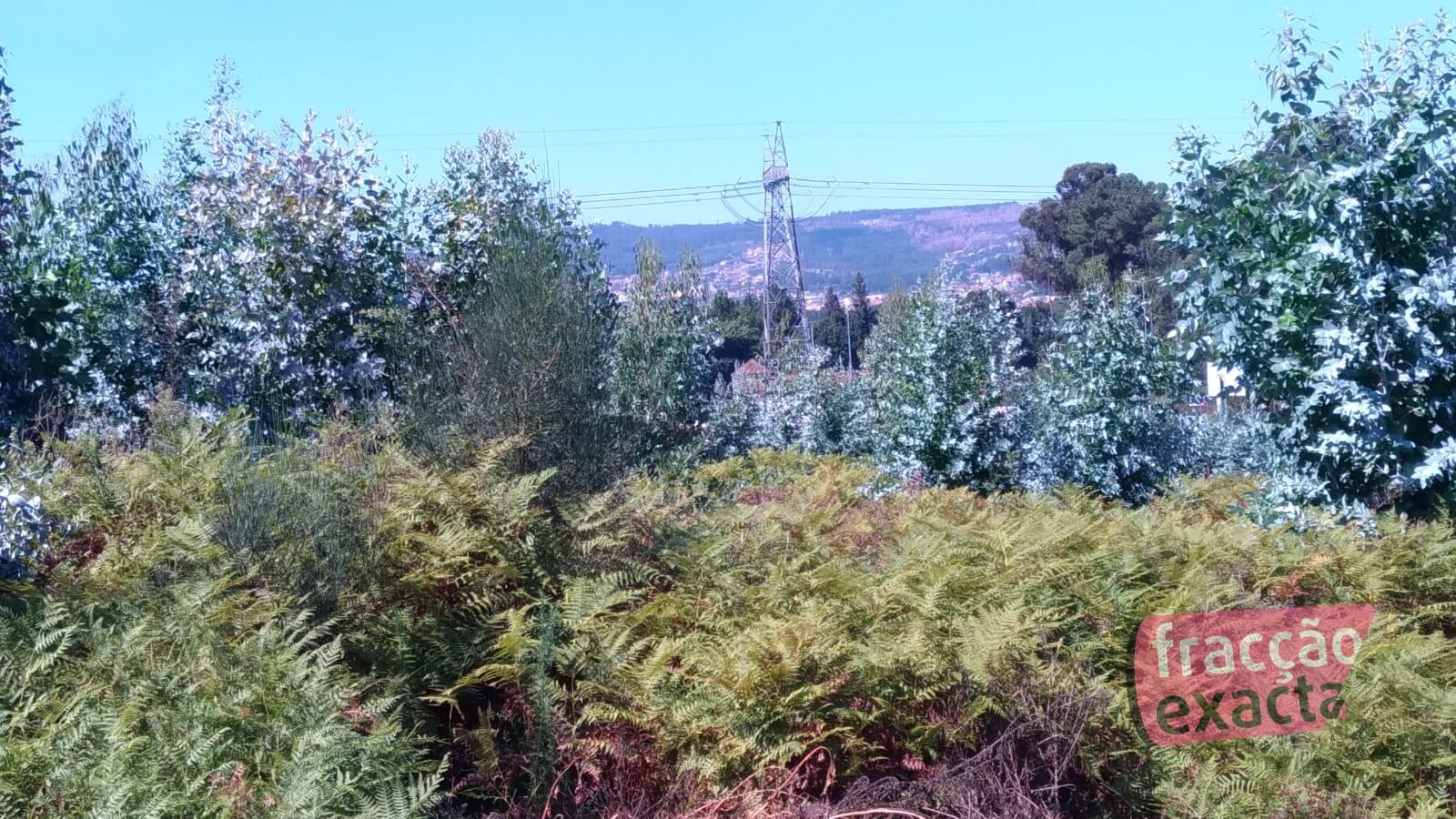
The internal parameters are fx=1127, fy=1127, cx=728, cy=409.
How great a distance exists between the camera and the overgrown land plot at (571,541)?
3.77m

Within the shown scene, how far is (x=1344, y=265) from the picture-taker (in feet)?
19.2

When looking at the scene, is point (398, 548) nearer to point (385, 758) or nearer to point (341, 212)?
point (385, 758)

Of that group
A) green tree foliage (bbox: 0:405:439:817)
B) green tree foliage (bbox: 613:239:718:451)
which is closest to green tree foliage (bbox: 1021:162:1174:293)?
green tree foliage (bbox: 613:239:718:451)

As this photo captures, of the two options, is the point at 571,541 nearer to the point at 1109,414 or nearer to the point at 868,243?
the point at 1109,414

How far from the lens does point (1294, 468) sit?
6699 mm

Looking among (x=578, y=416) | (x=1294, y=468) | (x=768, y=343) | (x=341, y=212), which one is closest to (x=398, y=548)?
(x=578, y=416)

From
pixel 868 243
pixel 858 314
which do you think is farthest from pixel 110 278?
pixel 868 243

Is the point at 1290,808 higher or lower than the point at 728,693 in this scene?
lower

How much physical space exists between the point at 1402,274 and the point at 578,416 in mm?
4366

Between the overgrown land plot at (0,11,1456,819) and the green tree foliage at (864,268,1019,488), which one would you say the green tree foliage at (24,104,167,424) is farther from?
the green tree foliage at (864,268,1019,488)

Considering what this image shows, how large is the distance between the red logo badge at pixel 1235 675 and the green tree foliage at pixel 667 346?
7.10 meters

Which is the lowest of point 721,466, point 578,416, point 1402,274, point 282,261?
point 721,466

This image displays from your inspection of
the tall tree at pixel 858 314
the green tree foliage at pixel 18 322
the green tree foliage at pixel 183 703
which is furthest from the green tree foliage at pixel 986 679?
the tall tree at pixel 858 314

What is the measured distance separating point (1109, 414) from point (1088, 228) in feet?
118
